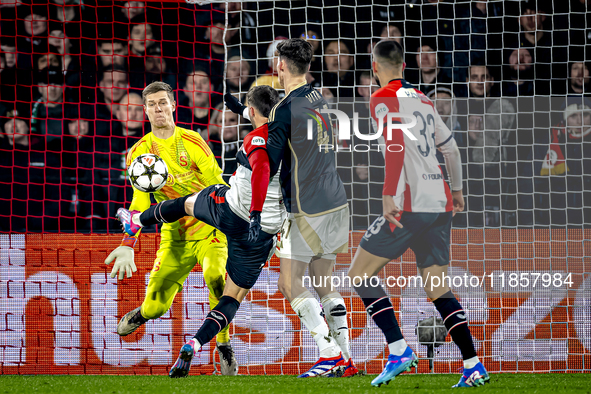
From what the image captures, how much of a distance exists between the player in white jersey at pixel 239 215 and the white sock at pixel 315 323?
13.5 inches

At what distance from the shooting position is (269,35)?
7.33m

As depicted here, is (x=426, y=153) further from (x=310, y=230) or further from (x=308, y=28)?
(x=308, y=28)

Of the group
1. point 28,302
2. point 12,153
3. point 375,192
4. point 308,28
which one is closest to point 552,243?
point 375,192

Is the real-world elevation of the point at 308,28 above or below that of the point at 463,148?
above

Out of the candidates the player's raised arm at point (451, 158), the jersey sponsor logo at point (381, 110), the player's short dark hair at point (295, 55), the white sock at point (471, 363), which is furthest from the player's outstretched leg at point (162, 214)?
the white sock at point (471, 363)

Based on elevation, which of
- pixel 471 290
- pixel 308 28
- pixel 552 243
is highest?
pixel 308 28

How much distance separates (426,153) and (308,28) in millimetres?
3967

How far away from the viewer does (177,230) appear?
4496mm

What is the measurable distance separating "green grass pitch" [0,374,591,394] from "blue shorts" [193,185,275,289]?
26.2 inches

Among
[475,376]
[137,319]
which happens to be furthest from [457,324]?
[137,319]

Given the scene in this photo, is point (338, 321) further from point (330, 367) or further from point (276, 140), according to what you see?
point (276, 140)

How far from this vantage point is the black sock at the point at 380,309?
11.4 ft

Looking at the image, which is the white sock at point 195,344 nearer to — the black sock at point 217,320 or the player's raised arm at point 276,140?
the black sock at point 217,320

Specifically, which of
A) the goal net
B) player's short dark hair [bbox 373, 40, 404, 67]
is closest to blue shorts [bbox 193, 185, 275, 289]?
the goal net
